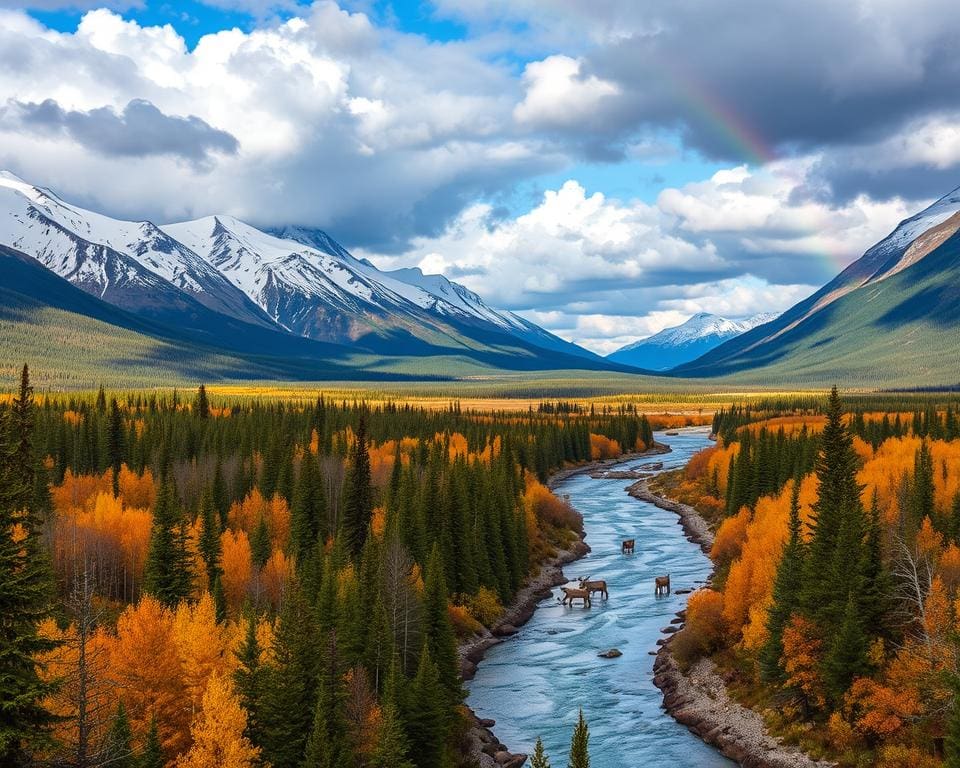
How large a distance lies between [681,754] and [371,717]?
20.7m

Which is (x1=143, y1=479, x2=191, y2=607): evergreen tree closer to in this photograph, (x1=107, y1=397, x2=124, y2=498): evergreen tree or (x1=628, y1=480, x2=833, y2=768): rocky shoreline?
(x1=628, y1=480, x2=833, y2=768): rocky shoreline

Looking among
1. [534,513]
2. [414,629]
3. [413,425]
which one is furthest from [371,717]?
[413,425]

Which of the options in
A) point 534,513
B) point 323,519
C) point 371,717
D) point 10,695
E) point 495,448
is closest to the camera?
point 10,695

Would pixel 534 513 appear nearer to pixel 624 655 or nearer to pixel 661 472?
pixel 624 655

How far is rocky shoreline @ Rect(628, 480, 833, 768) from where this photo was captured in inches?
2447

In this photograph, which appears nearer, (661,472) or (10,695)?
(10,695)

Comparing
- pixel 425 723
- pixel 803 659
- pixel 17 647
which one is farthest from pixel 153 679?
pixel 803 659

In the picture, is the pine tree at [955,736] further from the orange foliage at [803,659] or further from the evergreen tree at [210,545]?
the evergreen tree at [210,545]

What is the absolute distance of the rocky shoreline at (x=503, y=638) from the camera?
199 ft

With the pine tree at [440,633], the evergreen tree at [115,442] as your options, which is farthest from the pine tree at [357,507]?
the evergreen tree at [115,442]

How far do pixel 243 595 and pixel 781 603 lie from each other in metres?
45.3

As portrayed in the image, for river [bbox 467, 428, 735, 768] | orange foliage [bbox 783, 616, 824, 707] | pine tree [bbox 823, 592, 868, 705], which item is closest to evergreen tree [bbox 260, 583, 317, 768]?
river [bbox 467, 428, 735, 768]

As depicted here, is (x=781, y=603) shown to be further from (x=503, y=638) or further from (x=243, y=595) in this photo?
(x=243, y=595)

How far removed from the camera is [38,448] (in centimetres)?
13500
